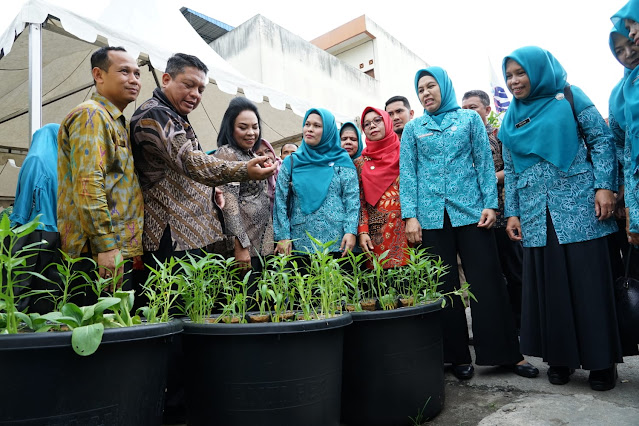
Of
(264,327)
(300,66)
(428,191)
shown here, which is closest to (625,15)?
(428,191)

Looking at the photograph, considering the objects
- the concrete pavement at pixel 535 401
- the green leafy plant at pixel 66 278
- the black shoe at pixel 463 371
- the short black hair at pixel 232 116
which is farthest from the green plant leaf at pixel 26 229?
the black shoe at pixel 463 371

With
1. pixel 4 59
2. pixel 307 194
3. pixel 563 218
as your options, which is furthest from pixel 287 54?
pixel 563 218

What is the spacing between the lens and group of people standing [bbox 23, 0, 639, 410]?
5.50 feet

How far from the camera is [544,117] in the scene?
2154 mm

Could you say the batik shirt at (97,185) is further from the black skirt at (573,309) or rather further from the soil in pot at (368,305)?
the black skirt at (573,309)

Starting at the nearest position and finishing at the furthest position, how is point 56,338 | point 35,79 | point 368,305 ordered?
point 56,338
point 368,305
point 35,79

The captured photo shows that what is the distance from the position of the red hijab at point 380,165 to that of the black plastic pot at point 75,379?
5.95 ft

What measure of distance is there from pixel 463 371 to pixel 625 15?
1738 mm

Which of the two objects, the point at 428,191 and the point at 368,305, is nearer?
the point at 368,305

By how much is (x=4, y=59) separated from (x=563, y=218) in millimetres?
4647

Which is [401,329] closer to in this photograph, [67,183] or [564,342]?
[564,342]

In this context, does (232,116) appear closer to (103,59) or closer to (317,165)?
(317,165)

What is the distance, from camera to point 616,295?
79.1 inches

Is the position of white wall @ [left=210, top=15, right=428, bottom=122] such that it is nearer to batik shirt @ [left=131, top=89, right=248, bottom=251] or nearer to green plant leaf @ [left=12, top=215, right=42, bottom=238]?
batik shirt @ [left=131, top=89, right=248, bottom=251]
